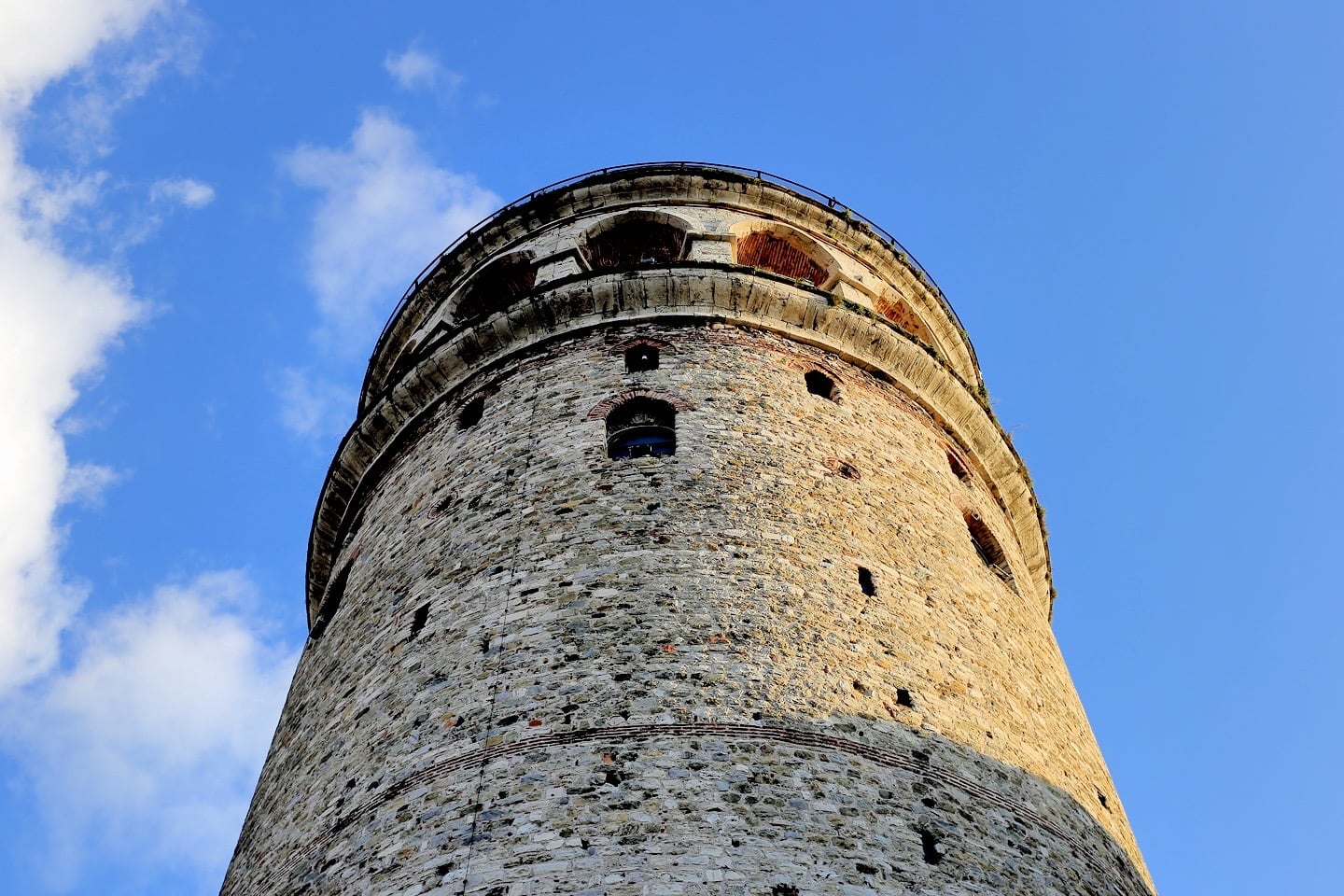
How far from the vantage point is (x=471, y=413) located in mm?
14719

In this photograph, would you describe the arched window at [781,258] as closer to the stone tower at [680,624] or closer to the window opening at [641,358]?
the stone tower at [680,624]

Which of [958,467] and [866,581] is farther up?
[958,467]

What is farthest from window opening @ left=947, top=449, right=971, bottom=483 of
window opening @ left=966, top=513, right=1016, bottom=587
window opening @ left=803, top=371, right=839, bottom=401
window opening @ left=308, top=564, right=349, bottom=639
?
window opening @ left=308, top=564, right=349, bottom=639

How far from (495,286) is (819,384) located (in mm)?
5424

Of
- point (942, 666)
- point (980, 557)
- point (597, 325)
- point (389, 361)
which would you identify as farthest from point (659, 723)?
point (389, 361)

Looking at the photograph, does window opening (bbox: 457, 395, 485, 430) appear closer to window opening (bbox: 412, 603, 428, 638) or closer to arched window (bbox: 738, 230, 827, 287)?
window opening (bbox: 412, 603, 428, 638)

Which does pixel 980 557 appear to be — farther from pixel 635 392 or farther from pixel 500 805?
pixel 500 805

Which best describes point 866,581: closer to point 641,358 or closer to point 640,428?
point 640,428

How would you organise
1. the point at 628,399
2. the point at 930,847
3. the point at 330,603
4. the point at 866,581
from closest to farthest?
the point at 930,847, the point at 866,581, the point at 628,399, the point at 330,603

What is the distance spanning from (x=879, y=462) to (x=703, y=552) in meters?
2.98

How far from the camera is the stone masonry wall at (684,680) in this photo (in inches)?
356

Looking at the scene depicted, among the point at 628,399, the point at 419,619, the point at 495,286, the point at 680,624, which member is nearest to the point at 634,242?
the point at 495,286

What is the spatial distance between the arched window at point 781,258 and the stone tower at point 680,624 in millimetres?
591

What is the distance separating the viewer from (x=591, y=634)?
34.3 ft
